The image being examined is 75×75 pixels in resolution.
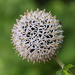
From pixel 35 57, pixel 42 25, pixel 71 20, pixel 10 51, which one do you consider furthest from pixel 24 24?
pixel 71 20

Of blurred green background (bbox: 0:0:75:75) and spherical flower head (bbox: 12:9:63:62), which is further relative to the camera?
blurred green background (bbox: 0:0:75:75)

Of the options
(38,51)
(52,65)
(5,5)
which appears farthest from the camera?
(5,5)

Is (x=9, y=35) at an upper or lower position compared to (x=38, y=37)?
upper

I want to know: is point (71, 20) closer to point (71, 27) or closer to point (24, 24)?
point (71, 27)

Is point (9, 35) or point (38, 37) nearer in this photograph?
point (38, 37)

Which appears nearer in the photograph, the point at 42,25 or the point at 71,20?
the point at 42,25
